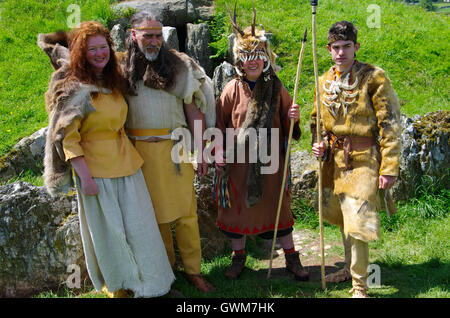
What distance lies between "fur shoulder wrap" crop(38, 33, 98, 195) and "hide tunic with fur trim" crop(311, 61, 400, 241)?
6.03ft

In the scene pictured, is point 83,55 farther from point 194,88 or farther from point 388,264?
point 388,264

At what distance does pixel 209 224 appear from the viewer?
4.23 meters

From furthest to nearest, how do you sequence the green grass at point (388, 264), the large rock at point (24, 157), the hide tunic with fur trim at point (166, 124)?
1. the large rock at point (24, 157)
2. the green grass at point (388, 264)
3. the hide tunic with fur trim at point (166, 124)

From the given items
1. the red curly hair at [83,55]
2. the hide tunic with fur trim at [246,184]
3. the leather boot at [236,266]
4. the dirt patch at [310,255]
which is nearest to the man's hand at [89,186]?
the red curly hair at [83,55]

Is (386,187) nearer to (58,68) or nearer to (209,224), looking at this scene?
(209,224)

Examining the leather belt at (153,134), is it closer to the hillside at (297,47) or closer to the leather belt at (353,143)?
the leather belt at (353,143)

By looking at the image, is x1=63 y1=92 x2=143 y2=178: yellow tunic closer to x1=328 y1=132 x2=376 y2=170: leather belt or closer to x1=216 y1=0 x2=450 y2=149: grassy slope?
x1=328 y1=132 x2=376 y2=170: leather belt

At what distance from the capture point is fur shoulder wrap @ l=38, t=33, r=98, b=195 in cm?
285

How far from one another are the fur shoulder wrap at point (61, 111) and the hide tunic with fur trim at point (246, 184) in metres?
1.17

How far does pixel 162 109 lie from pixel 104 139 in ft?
1.67

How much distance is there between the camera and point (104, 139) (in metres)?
3.05

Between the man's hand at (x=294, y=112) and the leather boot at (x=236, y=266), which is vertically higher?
the man's hand at (x=294, y=112)

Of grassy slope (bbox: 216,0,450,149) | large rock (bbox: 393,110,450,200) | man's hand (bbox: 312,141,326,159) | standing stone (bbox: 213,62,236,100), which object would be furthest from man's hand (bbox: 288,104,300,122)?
standing stone (bbox: 213,62,236,100)

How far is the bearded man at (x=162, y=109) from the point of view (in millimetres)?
3215
